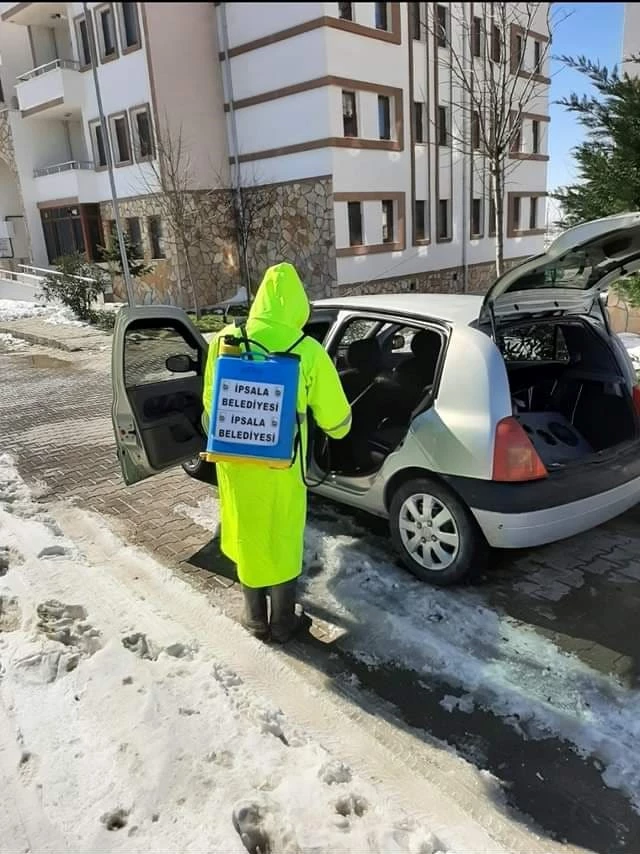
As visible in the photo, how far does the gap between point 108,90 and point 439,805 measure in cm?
2270

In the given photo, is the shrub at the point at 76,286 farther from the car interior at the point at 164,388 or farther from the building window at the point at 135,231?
the car interior at the point at 164,388

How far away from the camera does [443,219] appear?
22.5 metres

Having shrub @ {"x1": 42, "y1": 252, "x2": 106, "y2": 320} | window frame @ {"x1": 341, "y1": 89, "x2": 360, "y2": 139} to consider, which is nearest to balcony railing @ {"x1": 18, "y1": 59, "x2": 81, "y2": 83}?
shrub @ {"x1": 42, "y1": 252, "x2": 106, "y2": 320}

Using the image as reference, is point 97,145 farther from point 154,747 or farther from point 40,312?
point 154,747

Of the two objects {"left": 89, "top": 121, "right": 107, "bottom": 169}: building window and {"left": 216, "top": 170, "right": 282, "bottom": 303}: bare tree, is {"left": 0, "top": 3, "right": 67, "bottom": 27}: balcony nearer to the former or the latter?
{"left": 89, "top": 121, "right": 107, "bottom": 169}: building window

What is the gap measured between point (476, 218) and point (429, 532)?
22601 mm

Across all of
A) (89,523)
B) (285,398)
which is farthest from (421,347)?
(89,523)

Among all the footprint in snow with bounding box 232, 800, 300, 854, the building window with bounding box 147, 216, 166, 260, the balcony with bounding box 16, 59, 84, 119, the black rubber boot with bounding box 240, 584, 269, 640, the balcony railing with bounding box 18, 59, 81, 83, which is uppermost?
the balcony railing with bounding box 18, 59, 81, 83

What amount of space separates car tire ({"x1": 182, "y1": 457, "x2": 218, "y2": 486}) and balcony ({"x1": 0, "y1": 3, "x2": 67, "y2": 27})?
73.0 feet

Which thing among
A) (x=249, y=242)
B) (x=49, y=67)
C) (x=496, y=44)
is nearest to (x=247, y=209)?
(x=249, y=242)

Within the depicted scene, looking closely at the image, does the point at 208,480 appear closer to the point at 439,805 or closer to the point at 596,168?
the point at 439,805

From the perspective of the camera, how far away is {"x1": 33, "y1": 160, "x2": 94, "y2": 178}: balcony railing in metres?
22.4

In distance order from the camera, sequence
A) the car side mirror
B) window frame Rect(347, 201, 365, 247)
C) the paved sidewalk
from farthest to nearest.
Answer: window frame Rect(347, 201, 365, 247) → the paved sidewalk → the car side mirror

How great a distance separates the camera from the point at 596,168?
22.7 feet
